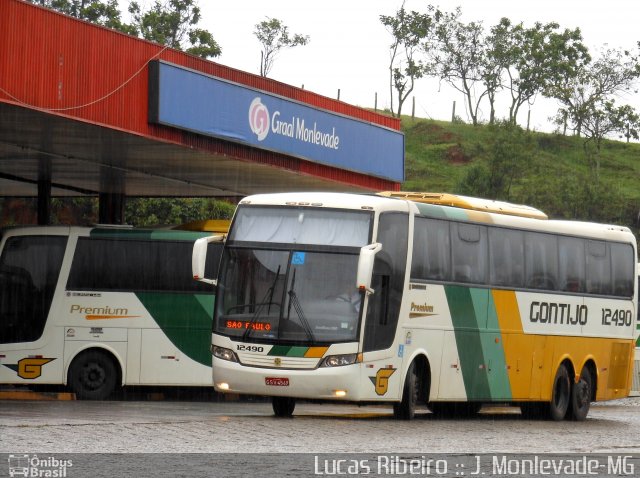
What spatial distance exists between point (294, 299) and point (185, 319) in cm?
714

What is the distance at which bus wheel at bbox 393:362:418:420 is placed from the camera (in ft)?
60.7

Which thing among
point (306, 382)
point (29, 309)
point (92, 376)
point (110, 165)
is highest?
point (110, 165)

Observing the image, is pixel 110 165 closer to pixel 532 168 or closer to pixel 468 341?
pixel 468 341

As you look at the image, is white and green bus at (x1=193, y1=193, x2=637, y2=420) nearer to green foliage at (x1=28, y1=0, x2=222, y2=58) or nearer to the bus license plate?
the bus license plate

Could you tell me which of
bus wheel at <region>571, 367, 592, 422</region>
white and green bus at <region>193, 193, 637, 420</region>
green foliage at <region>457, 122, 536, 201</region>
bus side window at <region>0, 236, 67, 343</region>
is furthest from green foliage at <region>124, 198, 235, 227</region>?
white and green bus at <region>193, 193, 637, 420</region>

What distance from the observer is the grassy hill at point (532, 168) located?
66562mm

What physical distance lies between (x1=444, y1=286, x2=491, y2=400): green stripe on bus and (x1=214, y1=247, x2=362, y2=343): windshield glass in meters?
2.43

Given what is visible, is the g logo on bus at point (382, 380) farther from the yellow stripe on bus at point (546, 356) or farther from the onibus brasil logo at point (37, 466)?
the onibus brasil logo at point (37, 466)

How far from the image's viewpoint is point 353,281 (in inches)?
690

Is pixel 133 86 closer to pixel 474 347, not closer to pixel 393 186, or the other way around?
pixel 474 347

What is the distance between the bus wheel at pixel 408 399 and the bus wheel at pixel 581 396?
458cm

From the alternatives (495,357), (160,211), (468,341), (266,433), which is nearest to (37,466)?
(266,433)

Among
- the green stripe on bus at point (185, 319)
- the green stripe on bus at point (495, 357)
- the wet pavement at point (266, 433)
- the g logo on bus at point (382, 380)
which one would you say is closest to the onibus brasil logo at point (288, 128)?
the green stripe on bus at point (185, 319)

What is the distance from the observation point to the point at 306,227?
17.9m
